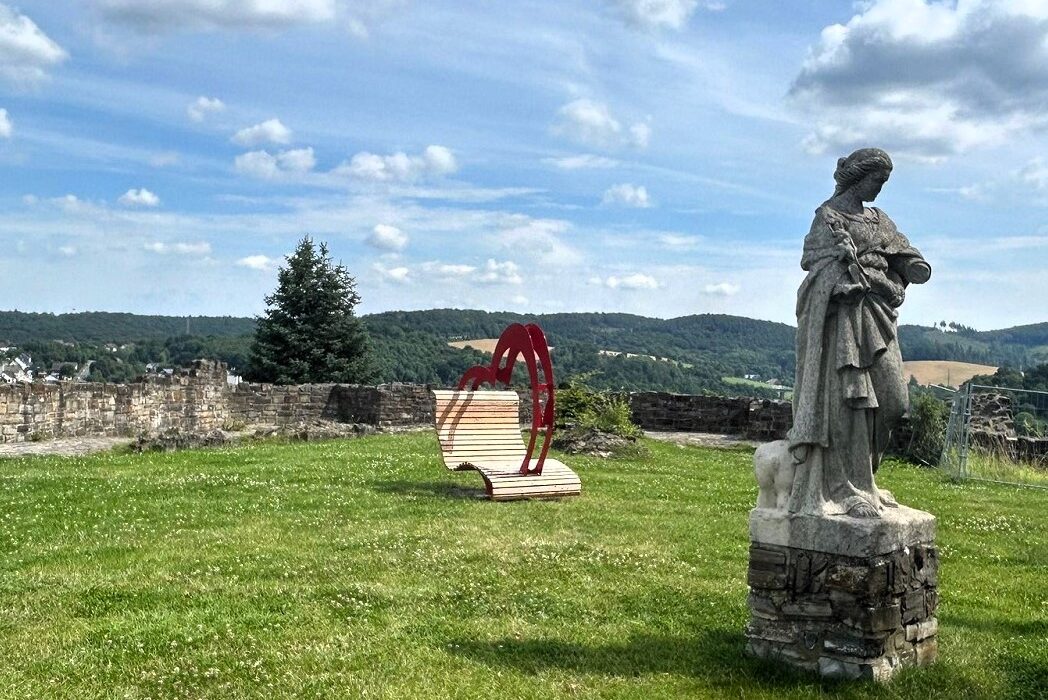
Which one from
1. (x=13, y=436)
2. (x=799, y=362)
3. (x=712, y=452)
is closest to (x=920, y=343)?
(x=712, y=452)

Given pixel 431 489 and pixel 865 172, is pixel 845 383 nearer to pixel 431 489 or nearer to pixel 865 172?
pixel 865 172

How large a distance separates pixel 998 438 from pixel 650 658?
14.6 metres

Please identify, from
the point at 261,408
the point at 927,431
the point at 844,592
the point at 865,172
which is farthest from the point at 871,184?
the point at 261,408

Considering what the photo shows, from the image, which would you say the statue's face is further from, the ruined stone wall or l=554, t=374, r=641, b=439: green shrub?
the ruined stone wall

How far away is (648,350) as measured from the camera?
Answer: 7412 cm

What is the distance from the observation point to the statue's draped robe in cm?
523

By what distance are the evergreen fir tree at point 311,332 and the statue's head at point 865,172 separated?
2651 centimetres

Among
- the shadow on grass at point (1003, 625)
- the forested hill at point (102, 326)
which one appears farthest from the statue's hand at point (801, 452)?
the forested hill at point (102, 326)

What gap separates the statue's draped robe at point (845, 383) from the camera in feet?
17.2

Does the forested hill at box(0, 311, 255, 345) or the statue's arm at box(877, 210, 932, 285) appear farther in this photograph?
the forested hill at box(0, 311, 255, 345)

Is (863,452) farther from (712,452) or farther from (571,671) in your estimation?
(712,452)

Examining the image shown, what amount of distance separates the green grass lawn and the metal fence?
300 centimetres

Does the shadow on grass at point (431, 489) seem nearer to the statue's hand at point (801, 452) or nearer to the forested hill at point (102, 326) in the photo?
the statue's hand at point (801, 452)

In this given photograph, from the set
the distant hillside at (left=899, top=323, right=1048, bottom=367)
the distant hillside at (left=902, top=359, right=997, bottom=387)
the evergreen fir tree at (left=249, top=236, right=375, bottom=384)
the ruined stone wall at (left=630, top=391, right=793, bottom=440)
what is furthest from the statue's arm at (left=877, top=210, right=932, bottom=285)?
the distant hillside at (left=899, top=323, right=1048, bottom=367)
